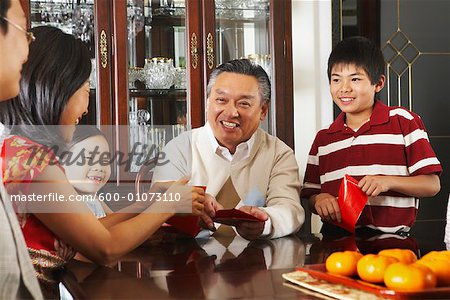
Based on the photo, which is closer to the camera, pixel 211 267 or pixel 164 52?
pixel 211 267

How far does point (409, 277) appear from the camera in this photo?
1.00 meters

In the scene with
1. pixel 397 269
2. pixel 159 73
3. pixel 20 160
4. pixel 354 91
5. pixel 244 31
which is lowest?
pixel 397 269

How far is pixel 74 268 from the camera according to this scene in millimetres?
1474

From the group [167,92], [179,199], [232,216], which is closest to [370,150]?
[232,216]

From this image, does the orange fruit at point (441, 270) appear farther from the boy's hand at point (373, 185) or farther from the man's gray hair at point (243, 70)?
the man's gray hair at point (243, 70)

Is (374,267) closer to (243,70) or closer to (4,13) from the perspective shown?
(4,13)

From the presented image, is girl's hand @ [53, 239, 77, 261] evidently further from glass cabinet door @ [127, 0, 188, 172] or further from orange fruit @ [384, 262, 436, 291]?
glass cabinet door @ [127, 0, 188, 172]

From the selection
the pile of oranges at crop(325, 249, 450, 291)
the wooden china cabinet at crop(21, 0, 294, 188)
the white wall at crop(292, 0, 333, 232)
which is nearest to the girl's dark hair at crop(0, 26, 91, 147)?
the pile of oranges at crop(325, 249, 450, 291)

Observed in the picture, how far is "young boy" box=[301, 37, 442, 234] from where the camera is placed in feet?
7.30

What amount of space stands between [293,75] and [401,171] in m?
1.05

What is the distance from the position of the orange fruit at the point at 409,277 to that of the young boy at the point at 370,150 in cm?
113

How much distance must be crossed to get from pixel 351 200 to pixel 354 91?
0.51 metres

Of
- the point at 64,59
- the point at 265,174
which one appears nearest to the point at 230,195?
the point at 265,174

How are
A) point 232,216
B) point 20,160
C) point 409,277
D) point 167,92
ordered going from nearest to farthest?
point 409,277 < point 20,160 < point 232,216 < point 167,92
